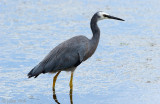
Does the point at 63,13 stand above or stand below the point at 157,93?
below

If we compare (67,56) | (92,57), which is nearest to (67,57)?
(67,56)

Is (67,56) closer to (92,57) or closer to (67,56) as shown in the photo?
(67,56)

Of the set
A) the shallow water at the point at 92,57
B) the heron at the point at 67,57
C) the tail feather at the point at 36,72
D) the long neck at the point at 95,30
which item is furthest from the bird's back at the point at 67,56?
the shallow water at the point at 92,57

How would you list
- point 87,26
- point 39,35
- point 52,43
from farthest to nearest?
point 87,26, point 39,35, point 52,43

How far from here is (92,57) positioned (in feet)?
31.5

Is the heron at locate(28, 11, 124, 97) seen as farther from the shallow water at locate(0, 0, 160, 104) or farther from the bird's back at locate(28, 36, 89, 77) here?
the shallow water at locate(0, 0, 160, 104)

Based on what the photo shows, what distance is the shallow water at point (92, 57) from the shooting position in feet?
24.1

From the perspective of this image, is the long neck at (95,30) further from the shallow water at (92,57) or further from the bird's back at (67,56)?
the shallow water at (92,57)

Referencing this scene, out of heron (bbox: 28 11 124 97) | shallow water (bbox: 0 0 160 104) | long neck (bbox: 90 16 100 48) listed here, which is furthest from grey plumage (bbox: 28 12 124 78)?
shallow water (bbox: 0 0 160 104)

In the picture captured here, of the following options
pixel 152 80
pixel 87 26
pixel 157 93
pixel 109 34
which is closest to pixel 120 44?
pixel 109 34

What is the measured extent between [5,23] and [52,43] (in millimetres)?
2372

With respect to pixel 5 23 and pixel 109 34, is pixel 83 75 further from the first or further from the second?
pixel 5 23

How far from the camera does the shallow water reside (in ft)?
24.1

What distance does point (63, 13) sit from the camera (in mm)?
13727
